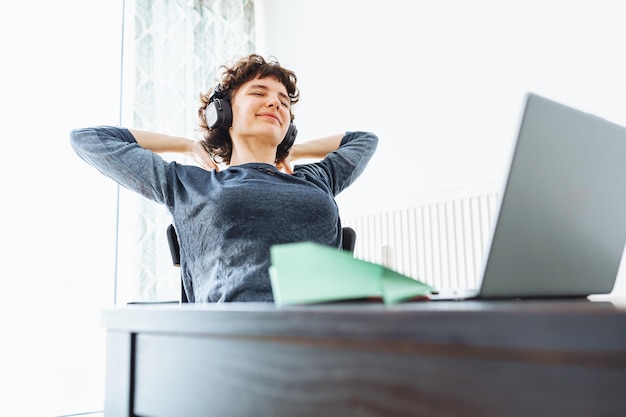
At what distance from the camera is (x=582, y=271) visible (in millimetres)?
679

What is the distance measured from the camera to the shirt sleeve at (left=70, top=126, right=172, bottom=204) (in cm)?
135

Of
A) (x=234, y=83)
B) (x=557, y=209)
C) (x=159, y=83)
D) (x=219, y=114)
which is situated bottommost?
(x=557, y=209)

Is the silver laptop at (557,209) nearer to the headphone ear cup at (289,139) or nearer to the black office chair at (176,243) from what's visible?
the black office chair at (176,243)

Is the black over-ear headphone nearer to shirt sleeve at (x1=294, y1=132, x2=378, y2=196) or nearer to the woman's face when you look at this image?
the woman's face

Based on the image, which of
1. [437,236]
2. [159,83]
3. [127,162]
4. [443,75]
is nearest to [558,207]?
[127,162]

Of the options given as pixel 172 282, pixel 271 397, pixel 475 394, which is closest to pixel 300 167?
pixel 271 397

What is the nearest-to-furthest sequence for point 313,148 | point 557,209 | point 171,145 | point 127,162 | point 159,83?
point 557,209, point 127,162, point 171,145, point 313,148, point 159,83

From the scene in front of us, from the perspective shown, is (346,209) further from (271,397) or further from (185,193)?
(271,397)

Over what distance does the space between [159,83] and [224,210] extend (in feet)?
6.35

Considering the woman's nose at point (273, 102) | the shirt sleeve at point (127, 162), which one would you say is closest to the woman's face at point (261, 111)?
the woman's nose at point (273, 102)

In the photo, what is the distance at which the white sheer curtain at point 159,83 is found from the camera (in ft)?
9.05

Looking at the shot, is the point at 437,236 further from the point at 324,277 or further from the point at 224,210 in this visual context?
the point at 324,277

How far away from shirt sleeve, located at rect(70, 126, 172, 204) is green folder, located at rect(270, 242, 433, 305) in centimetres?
95

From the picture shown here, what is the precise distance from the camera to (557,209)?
62cm
